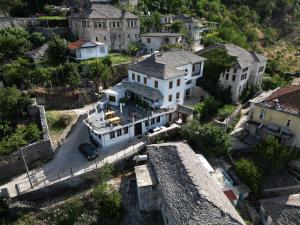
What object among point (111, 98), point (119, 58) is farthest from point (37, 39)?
point (111, 98)

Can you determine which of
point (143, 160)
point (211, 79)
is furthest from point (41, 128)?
point (211, 79)

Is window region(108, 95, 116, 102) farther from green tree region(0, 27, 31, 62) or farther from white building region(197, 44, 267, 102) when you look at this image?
green tree region(0, 27, 31, 62)

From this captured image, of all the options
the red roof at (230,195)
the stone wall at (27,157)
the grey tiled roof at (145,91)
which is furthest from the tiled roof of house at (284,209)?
the stone wall at (27,157)

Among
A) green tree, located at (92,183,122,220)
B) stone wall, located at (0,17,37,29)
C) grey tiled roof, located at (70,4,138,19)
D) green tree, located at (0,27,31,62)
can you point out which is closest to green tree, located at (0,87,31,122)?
green tree, located at (0,27,31,62)

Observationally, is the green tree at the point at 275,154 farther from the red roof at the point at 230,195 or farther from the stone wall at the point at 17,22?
the stone wall at the point at 17,22

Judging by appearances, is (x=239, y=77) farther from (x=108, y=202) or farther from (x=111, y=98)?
(x=108, y=202)

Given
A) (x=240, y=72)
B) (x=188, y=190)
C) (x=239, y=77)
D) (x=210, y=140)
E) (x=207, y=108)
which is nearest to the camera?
(x=188, y=190)

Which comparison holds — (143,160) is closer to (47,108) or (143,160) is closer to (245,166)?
(245,166)
